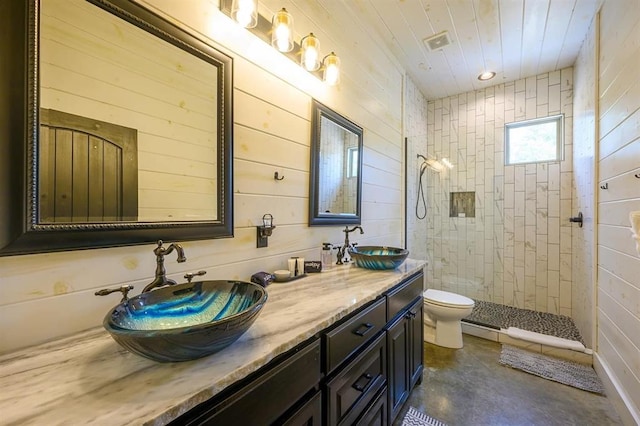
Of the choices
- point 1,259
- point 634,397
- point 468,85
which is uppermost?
point 468,85

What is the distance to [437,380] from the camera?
197 centimetres

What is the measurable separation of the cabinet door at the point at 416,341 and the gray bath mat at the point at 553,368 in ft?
3.02

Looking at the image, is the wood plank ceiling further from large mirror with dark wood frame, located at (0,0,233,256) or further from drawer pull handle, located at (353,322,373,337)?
drawer pull handle, located at (353,322,373,337)

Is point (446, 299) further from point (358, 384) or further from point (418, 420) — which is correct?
point (358, 384)

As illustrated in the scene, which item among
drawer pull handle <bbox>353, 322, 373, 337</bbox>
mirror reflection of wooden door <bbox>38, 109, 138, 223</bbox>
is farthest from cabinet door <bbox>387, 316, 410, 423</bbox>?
mirror reflection of wooden door <bbox>38, 109, 138, 223</bbox>

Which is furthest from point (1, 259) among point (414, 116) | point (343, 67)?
point (414, 116)

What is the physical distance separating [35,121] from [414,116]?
327cm

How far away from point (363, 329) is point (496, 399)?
1402mm

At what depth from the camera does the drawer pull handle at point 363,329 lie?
1.08 m

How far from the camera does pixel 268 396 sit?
68 centimetres

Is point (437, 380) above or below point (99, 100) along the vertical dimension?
below

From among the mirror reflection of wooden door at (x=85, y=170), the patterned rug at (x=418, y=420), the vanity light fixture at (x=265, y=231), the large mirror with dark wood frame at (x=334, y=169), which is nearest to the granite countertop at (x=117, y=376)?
the mirror reflection of wooden door at (x=85, y=170)

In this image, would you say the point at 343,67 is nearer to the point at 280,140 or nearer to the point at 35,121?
the point at 280,140

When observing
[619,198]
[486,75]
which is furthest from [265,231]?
[486,75]
